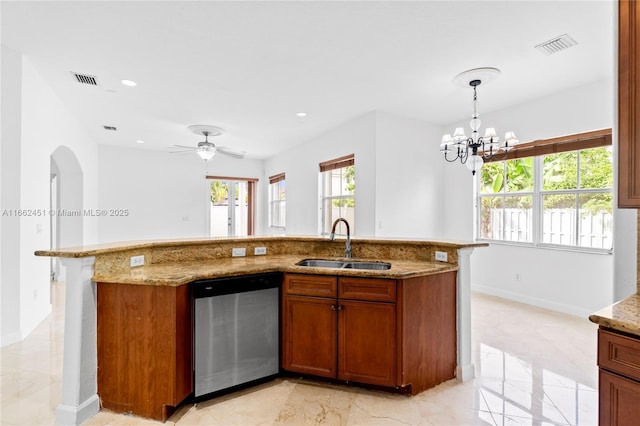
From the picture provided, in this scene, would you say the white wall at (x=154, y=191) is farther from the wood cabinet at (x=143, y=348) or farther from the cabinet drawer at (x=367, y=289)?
the cabinet drawer at (x=367, y=289)

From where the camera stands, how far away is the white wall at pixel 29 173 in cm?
315

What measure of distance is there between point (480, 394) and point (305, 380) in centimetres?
126

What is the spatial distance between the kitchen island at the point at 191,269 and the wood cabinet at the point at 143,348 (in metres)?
0.03

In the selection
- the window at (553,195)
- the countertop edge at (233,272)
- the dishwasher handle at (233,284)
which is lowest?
the dishwasher handle at (233,284)

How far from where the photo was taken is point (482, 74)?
3414mm

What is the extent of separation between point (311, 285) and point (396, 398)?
96 cm

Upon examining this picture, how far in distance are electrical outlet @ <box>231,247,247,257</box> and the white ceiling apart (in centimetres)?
181

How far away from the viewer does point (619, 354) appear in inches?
48.0

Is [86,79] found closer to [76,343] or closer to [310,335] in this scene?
[76,343]

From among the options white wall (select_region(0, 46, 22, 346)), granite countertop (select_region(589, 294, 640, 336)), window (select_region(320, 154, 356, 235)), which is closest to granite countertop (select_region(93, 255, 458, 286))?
granite countertop (select_region(589, 294, 640, 336))

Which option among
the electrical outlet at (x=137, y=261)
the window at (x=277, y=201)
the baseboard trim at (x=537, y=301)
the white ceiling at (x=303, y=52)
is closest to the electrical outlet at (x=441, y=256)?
the white ceiling at (x=303, y=52)

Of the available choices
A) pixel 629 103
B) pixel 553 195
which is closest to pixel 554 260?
pixel 553 195

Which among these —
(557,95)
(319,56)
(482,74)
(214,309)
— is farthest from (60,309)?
(557,95)

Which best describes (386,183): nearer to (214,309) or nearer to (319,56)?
(319,56)
